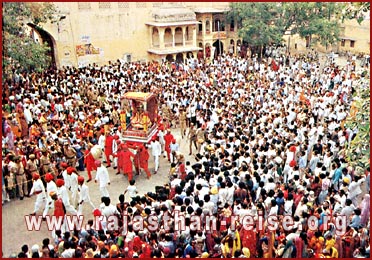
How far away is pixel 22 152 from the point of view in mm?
10680

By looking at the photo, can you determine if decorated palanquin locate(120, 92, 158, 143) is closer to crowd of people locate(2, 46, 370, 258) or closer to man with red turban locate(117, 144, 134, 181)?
crowd of people locate(2, 46, 370, 258)

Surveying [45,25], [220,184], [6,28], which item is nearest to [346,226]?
[220,184]

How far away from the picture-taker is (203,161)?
976cm

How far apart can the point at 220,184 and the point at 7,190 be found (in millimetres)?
5283

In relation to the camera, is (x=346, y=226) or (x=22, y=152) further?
(x=22, y=152)

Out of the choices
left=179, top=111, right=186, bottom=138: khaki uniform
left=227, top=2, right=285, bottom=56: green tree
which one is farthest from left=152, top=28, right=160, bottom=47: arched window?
left=179, top=111, right=186, bottom=138: khaki uniform

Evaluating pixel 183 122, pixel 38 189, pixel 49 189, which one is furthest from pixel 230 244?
pixel 183 122

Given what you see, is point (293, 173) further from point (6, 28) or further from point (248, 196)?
point (6, 28)

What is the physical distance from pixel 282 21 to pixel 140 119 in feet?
56.0

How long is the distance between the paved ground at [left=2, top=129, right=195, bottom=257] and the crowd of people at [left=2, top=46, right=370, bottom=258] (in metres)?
0.24

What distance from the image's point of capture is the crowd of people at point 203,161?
6.95m

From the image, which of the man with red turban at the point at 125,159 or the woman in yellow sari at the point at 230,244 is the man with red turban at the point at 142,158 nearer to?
the man with red turban at the point at 125,159

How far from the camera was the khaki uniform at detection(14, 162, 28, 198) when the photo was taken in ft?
32.4

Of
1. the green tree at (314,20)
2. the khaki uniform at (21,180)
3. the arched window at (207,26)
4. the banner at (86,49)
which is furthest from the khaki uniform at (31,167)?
the arched window at (207,26)
